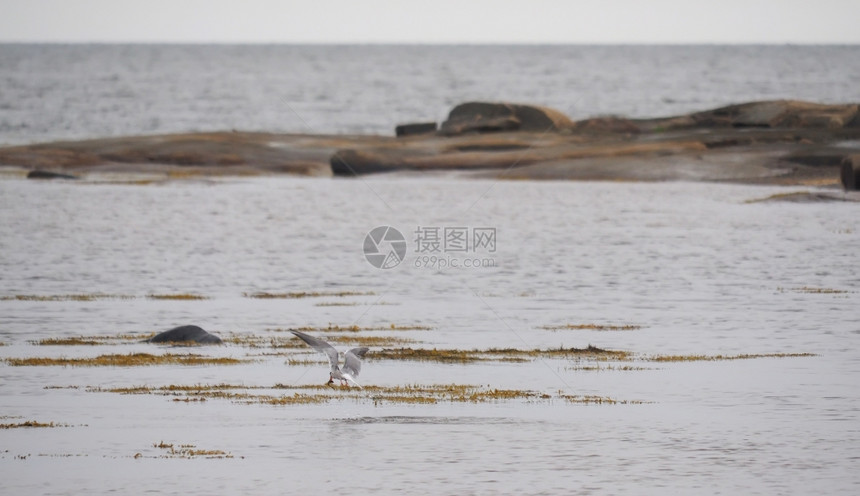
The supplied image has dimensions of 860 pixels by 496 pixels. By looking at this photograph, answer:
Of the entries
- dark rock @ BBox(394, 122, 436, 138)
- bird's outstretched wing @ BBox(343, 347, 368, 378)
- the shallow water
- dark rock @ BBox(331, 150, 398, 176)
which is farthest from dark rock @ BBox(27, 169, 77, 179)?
bird's outstretched wing @ BBox(343, 347, 368, 378)

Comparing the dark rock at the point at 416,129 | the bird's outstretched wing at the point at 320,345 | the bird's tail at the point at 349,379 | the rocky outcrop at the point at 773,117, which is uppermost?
the dark rock at the point at 416,129

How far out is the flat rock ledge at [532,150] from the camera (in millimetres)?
57969

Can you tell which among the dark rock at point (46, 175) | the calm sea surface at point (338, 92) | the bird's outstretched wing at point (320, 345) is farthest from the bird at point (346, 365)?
the calm sea surface at point (338, 92)

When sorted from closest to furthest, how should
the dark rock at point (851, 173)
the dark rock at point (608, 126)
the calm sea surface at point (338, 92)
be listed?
the dark rock at point (851, 173)
the dark rock at point (608, 126)
the calm sea surface at point (338, 92)

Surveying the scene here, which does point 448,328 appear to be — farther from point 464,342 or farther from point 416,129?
point 416,129

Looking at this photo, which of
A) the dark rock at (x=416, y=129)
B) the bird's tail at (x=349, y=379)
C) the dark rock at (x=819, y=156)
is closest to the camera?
the bird's tail at (x=349, y=379)

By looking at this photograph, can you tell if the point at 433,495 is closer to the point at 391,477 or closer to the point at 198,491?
the point at 391,477

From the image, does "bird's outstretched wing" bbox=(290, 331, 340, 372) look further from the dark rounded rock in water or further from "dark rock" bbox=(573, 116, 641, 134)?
"dark rock" bbox=(573, 116, 641, 134)

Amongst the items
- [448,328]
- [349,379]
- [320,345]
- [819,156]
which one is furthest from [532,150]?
[320,345]

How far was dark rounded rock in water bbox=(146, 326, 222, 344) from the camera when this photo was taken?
2283 cm

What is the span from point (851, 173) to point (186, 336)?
33201 mm

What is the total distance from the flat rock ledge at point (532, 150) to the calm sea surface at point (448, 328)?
1636 mm

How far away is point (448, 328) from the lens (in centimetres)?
2509

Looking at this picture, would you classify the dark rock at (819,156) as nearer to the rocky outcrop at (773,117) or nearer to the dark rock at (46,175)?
the rocky outcrop at (773,117)
